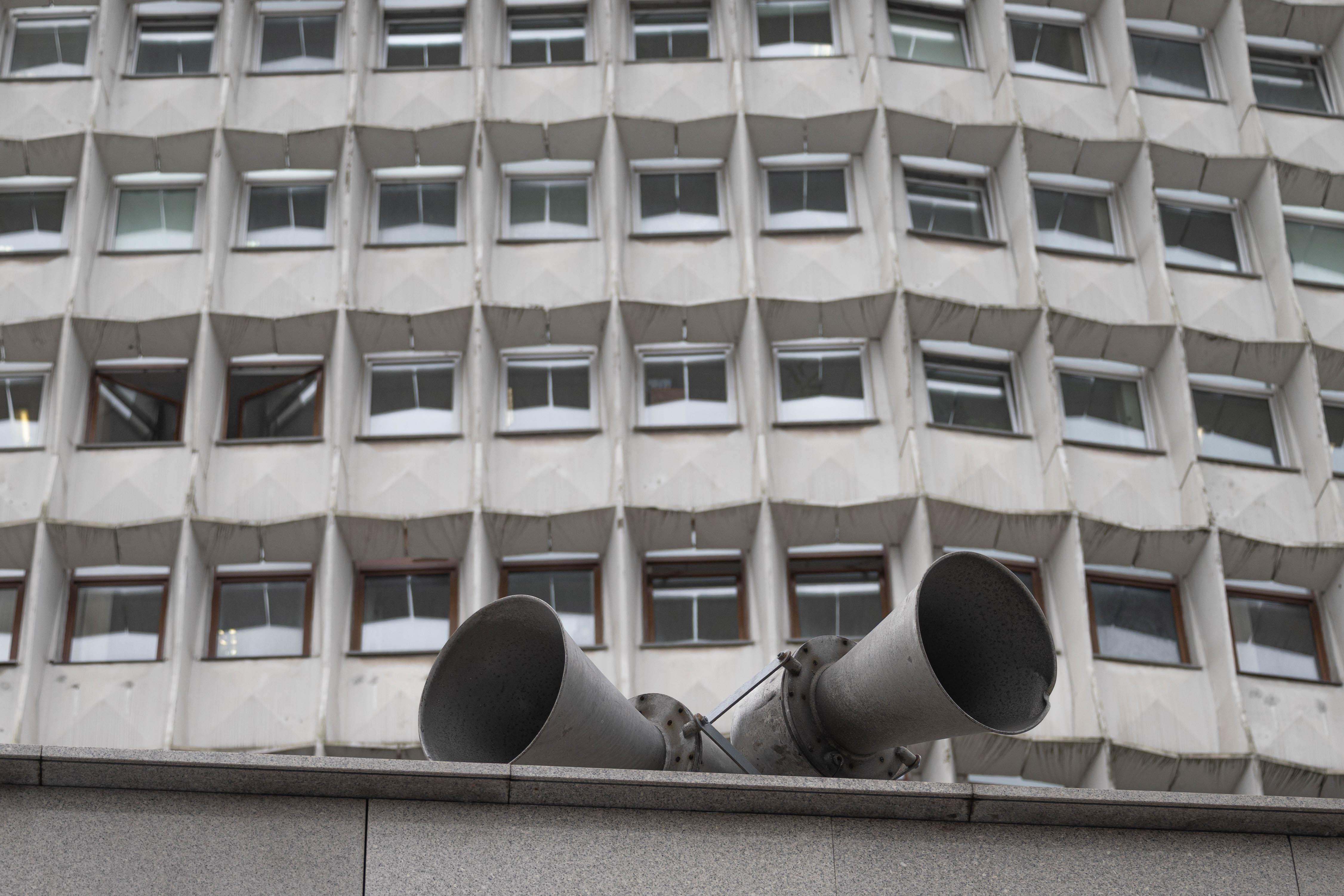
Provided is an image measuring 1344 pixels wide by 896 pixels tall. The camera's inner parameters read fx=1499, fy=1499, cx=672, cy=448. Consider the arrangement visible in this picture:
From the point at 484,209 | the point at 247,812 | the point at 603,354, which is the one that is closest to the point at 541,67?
the point at 484,209

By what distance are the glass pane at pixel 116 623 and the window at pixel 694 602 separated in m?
7.06

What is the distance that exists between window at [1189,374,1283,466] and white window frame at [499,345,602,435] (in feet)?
31.0

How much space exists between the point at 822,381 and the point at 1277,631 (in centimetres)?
775

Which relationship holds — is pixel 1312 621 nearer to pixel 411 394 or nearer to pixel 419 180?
pixel 411 394

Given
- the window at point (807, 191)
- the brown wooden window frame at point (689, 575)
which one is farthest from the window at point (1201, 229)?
the brown wooden window frame at point (689, 575)

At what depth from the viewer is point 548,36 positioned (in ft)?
85.6

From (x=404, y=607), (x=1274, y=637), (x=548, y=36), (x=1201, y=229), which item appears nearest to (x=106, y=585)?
(x=404, y=607)

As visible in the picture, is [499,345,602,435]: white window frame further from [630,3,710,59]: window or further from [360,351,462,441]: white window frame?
[630,3,710,59]: window

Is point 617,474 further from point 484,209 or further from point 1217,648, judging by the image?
point 1217,648

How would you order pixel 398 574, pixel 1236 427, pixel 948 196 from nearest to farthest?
pixel 398 574 < pixel 1236 427 < pixel 948 196

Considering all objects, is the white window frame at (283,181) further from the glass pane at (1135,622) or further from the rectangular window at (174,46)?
the glass pane at (1135,622)

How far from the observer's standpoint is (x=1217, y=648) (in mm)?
21062

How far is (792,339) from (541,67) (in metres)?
6.51

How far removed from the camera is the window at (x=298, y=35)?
84.0 feet
